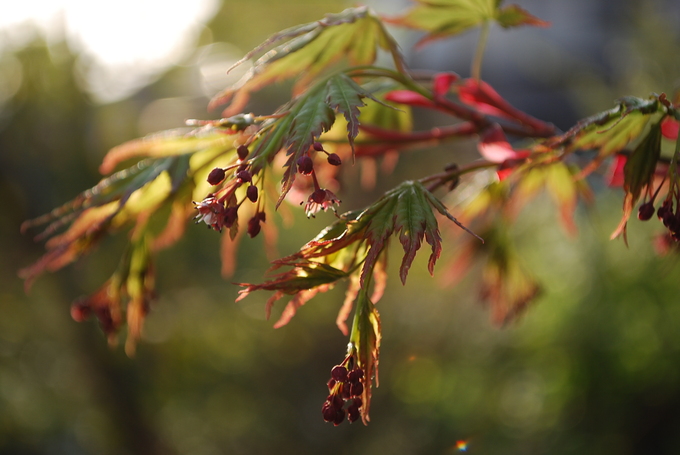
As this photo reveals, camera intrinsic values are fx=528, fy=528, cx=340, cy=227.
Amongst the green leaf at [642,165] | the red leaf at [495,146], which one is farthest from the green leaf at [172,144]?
the green leaf at [642,165]

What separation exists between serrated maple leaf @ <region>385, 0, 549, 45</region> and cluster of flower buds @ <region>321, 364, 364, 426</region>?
59 centimetres

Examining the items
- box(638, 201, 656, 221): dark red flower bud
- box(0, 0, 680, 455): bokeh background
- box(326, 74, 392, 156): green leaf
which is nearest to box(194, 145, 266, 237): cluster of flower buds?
box(326, 74, 392, 156): green leaf

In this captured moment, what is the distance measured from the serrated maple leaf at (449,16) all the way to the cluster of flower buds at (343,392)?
59 centimetres

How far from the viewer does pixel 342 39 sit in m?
0.83

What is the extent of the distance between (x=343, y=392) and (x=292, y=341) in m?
3.56

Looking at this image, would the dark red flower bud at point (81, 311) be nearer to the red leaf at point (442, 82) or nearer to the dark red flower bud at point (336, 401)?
the dark red flower bud at point (336, 401)

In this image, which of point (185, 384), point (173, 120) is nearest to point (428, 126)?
point (173, 120)

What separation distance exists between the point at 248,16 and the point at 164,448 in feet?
22.2

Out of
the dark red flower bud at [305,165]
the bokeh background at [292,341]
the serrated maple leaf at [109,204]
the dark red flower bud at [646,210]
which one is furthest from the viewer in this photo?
the bokeh background at [292,341]

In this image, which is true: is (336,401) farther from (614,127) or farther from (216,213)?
(614,127)

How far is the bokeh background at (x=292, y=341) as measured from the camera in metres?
2.85

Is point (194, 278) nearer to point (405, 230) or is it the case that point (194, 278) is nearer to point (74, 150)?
point (74, 150)

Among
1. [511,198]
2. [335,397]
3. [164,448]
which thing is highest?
[335,397]

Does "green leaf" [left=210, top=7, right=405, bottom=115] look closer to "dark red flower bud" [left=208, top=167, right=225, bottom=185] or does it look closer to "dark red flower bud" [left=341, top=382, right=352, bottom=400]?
"dark red flower bud" [left=208, top=167, right=225, bottom=185]
